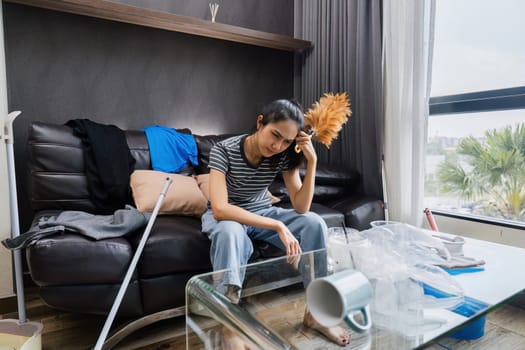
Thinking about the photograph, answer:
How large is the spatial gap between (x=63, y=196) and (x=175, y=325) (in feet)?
2.57

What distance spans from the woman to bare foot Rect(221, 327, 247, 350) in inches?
16.2

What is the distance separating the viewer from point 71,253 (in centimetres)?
121

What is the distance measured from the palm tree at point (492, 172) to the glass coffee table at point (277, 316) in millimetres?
1000

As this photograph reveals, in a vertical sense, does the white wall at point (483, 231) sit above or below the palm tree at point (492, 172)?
below

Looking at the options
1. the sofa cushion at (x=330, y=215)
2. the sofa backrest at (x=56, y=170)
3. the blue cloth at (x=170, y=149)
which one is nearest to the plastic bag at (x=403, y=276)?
the sofa cushion at (x=330, y=215)

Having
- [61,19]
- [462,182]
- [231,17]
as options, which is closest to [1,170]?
[61,19]

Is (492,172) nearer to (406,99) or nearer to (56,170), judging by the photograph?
(406,99)

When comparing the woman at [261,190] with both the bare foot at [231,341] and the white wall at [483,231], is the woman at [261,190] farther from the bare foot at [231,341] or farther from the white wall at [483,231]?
the white wall at [483,231]

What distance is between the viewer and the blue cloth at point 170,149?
194cm

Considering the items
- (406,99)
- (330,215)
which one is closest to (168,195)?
(330,215)

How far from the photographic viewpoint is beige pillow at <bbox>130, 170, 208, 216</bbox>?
1657mm

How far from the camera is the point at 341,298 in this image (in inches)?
21.0

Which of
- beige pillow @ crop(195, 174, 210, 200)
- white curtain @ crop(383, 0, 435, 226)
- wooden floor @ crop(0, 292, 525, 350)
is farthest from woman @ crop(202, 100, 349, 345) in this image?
white curtain @ crop(383, 0, 435, 226)

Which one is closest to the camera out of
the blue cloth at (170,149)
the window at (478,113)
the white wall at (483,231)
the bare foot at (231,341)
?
the bare foot at (231,341)
